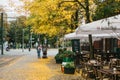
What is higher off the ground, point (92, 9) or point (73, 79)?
point (92, 9)

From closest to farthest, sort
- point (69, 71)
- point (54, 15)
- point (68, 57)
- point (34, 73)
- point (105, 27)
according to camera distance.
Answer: point (105, 27) → point (69, 71) → point (34, 73) → point (68, 57) → point (54, 15)

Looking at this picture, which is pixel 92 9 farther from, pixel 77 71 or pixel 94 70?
pixel 94 70

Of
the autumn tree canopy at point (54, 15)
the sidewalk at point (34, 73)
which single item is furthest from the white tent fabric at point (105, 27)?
the autumn tree canopy at point (54, 15)

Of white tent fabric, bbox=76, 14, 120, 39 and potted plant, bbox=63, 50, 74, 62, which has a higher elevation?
white tent fabric, bbox=76, 14, 120, 39

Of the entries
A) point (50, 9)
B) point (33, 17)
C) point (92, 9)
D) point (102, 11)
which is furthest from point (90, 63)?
point (33, 17)

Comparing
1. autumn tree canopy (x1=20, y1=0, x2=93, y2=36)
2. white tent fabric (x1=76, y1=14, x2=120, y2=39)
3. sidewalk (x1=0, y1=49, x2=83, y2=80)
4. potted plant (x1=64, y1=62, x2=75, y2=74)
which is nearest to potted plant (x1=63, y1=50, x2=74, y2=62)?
potted plant (x1=64, y1=62, x2=75, y2=74)

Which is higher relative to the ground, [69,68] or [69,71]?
[69,68]

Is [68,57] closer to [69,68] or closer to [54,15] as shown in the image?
[69,68]

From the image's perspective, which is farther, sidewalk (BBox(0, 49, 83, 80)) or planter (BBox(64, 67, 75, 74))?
planter (BBox(64, 67, 75, 74))

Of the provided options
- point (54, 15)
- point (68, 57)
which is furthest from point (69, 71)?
point (54, 15)

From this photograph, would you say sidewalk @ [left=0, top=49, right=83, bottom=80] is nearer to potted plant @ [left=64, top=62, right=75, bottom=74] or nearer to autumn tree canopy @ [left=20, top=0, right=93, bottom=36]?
potted plant @ [left=64, top=62, right=75, bottom=74]

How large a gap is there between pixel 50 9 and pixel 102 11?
9.91m

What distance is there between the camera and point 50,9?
33.1 metres

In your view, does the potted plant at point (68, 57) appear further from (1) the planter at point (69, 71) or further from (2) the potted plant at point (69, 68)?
(1) the planter at point (69, 71)
